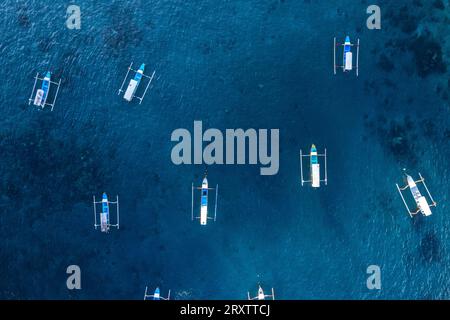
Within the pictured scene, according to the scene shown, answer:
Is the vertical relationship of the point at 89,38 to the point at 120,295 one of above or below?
above

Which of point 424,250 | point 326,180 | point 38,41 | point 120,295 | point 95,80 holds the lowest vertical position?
point 120,295

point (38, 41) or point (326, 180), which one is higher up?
point (38, 41)

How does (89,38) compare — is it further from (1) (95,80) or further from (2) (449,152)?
(2) (449,152)

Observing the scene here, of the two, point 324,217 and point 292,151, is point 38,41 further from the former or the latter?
point 324,217

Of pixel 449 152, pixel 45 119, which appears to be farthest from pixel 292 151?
pixel 45 119

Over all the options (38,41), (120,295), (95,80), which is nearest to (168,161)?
(95,80)

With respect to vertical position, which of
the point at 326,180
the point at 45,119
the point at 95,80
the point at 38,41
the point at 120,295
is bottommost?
the point at 120,295
